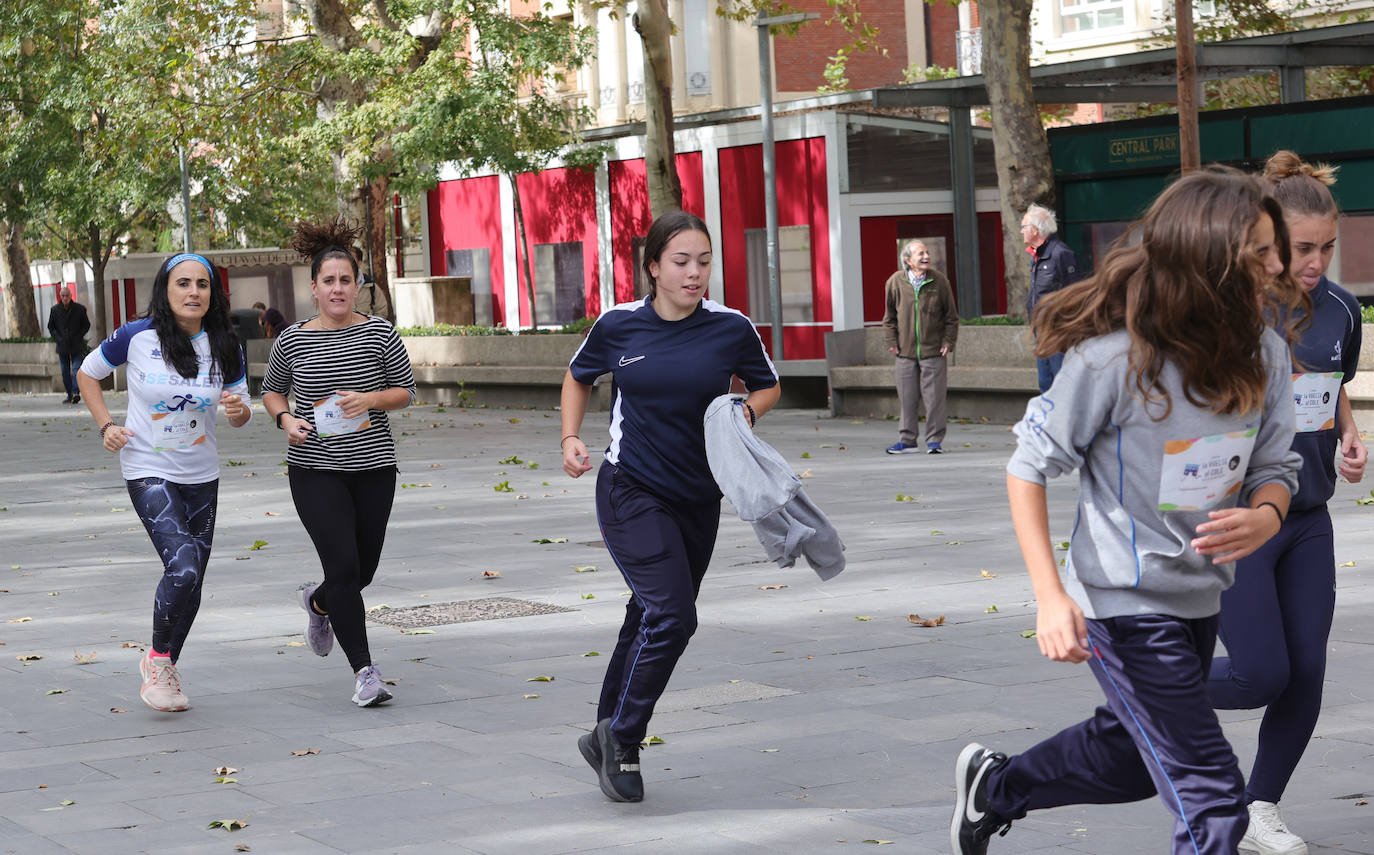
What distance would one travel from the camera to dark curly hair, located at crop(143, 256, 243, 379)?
7.12 m

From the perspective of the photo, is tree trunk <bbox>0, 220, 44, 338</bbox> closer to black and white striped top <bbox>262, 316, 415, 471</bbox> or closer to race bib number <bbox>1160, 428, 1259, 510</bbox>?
black and white striped top <bbox>262, 316, 415, 471</bbox>

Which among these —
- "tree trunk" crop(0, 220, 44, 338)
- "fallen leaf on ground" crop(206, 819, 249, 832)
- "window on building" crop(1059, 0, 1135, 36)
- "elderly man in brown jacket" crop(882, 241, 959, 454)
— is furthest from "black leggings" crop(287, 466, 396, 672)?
"tree trunk" crop(0, 220, 44, 338)

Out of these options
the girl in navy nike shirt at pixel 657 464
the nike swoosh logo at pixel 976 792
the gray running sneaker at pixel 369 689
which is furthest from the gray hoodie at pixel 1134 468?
the gray running sneaker at pixel 369 689

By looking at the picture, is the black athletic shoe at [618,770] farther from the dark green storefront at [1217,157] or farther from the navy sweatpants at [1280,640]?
the dark green storefront at [1217,157]

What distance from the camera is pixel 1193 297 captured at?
349 cm

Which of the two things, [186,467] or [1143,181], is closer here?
[186,467]

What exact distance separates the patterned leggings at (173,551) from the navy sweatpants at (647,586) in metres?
2.11

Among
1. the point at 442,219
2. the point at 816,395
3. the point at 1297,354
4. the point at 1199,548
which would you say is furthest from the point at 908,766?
the point at 442,219

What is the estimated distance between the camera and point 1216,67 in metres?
24.0

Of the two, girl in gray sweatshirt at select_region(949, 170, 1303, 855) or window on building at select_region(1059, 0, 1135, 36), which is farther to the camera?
window on building at select_region(1059, 0, 1135, 36)

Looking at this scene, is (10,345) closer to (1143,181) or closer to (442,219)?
(442,219)

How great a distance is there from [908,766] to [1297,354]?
1.71 meters

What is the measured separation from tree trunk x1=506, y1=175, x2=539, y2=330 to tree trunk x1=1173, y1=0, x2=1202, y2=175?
15932 millimetres

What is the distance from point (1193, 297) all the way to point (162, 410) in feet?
15.0
